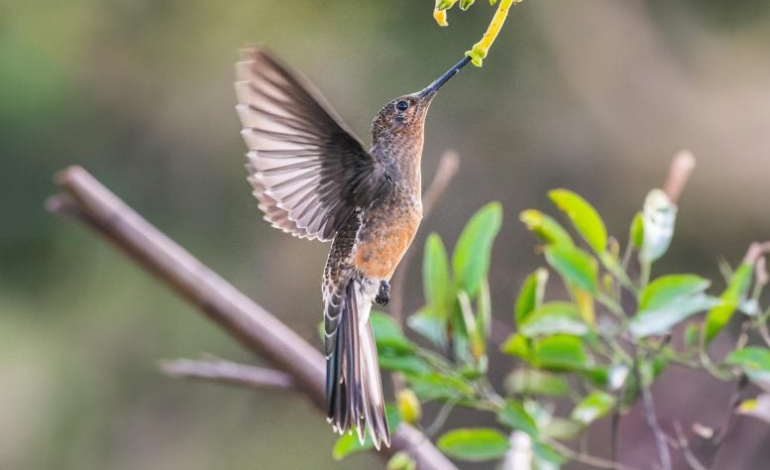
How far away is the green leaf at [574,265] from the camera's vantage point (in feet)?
2.39

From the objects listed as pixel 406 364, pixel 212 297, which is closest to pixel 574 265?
pixel 406 364

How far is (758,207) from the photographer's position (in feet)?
8.25

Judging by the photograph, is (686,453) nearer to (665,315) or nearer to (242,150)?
(665,315)

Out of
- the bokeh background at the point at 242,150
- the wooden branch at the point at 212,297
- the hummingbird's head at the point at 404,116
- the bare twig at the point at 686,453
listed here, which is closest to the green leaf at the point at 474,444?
the wooden branch at the point at 212,297

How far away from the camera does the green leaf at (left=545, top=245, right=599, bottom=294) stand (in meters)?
0.73

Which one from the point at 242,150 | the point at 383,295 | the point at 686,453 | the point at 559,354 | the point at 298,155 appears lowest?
the point at 686,453

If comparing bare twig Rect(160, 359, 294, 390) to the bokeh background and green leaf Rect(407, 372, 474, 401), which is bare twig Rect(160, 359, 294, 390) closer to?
green leaf Rect(407, 372, 474, 401)

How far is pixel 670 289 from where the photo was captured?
72 cm

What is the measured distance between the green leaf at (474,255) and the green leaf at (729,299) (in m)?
0.17

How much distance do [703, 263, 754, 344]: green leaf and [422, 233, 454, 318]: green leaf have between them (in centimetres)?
19

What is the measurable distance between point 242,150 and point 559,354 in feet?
7.62

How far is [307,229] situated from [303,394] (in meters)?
0.19

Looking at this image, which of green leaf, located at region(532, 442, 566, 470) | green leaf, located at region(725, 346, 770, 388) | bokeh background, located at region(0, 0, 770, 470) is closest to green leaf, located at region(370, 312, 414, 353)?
green leaf, located at region(532, 442, 566, 470)

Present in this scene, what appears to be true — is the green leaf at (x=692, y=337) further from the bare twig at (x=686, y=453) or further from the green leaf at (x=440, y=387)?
the green leaf at (x=440, y=387)
